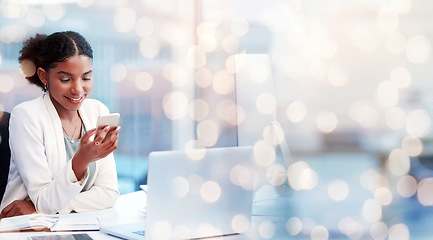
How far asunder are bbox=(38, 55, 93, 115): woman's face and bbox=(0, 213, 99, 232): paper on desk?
470 millimetres

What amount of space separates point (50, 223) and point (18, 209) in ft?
1.04

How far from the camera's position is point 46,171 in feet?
5.08

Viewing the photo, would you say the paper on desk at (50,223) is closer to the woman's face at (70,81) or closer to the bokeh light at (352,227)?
the woman's face at (70,81)

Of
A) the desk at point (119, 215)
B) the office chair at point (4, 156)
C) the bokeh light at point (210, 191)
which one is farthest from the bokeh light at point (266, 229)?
the office chair at point (4, 156)

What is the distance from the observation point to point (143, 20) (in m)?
2.77

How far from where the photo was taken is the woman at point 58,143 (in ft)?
4.75

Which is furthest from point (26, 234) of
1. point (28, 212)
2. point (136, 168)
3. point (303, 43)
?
point (136, 168)

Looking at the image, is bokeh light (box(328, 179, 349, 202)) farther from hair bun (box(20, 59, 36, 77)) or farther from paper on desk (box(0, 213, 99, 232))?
hair bun (box(20, 59, 36, 77))

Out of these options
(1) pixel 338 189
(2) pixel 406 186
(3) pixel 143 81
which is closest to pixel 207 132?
(3) pixel 143 81

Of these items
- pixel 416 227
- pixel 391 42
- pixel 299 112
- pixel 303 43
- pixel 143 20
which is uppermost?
pixel 143 20

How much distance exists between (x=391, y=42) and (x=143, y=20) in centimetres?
163

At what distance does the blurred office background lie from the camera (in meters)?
1.40

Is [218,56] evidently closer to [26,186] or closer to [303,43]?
[303,43]

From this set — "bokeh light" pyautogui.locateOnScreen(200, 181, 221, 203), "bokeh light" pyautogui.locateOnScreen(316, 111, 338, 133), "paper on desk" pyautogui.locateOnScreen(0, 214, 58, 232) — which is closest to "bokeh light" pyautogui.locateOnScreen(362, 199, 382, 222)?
"bokeh light" pyautogui.locateOnScreen(316, 111, 338, 133)
